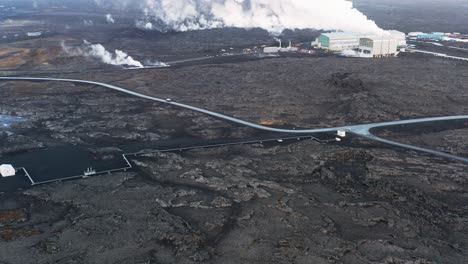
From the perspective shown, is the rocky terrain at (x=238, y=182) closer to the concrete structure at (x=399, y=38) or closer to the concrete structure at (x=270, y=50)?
the concrete structure at (x=270, y=50)

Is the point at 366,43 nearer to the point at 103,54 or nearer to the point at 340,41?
the point at 340,41

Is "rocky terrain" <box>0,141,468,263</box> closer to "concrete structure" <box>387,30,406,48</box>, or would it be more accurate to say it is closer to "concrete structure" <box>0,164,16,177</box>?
"concrete structure" <box>0,164,16,177</box>

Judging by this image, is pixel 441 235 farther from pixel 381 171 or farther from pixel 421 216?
pixel 381 171

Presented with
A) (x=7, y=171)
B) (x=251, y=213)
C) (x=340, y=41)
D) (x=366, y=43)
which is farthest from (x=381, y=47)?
(x=7, y=171)

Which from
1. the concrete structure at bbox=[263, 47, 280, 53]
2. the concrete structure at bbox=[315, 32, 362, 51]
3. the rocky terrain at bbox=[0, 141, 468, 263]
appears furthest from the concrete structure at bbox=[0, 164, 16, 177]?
the concrete structure at bbox=[315, 32, 362, 51]

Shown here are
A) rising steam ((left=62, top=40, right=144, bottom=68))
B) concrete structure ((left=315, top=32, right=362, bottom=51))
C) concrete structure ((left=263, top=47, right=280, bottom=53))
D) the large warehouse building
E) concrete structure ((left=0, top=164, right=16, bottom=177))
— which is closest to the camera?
concrete structure ((left=0, top=164, right=16, bottom=177))
